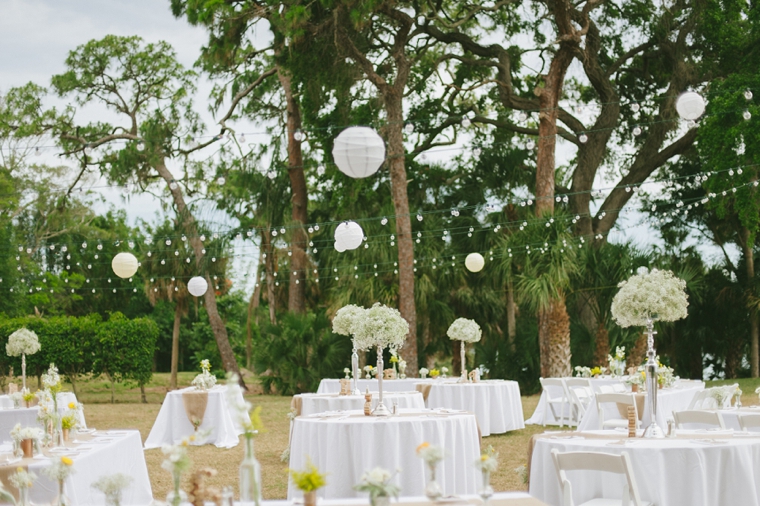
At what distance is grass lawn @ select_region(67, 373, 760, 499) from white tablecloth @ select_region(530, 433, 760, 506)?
2.35 meters

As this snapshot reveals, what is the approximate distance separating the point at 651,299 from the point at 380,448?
2.39m

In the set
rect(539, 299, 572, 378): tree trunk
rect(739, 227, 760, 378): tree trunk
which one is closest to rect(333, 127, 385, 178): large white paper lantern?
rect(539, 299, 572, 378): tree trunk

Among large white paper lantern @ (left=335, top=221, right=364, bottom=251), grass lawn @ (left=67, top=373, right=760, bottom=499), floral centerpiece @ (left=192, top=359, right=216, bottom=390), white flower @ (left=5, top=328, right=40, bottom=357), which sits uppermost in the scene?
large white paper lantern @ (left=335, top=221, right=364, bottom=251)

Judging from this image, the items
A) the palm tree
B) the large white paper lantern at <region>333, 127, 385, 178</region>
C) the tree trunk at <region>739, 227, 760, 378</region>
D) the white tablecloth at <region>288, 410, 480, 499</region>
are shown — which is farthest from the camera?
the tree trunk at <region>739, 227, 760, 378</region>

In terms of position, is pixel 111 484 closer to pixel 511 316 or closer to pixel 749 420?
pixel 749 420

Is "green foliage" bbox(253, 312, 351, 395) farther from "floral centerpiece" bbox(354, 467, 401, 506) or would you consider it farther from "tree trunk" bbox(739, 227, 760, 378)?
"floral centerpiece" bbox(354, 467, 401, 506)

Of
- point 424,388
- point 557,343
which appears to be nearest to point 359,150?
point 424,388

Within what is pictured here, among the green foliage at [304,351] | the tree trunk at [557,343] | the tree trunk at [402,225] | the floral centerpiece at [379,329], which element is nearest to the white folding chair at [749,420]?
the floral centerpiece at [379,329]

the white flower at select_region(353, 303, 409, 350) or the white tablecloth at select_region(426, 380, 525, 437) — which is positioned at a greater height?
the white flower at select_region(353, 303, 409, 350)

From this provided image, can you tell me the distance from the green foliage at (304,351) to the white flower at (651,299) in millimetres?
15803

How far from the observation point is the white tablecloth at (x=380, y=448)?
691 centimetres

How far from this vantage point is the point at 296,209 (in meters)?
25.3

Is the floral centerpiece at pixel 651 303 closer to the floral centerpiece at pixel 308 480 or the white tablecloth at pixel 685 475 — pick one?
the white tablecloth at pixel 685 475

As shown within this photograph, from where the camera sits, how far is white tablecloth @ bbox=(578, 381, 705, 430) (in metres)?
10.6
